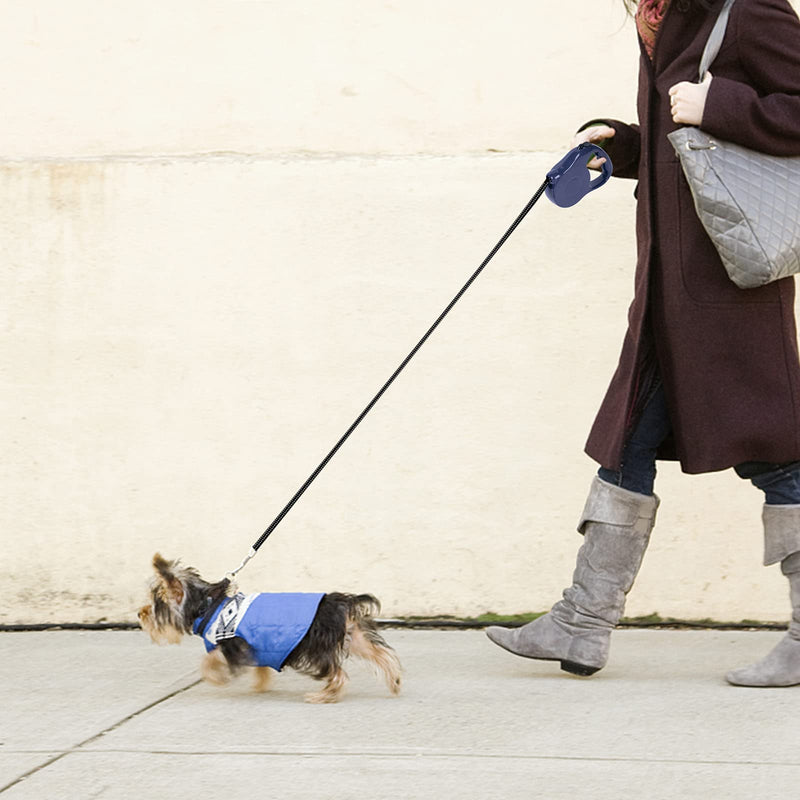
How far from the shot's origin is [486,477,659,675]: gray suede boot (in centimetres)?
385

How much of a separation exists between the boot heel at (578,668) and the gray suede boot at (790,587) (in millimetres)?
420

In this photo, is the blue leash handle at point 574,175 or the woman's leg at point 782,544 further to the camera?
the blue leash handle at point 574,175

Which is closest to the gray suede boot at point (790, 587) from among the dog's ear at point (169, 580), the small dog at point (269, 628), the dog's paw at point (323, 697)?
the small dog at point (269, 628)

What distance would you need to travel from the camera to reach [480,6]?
4844mm

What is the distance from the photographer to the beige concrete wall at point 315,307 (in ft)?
15.7

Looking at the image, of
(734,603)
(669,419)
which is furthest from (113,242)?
(734,603)

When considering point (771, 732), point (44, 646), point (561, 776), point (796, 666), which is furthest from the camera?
point (44, 646)

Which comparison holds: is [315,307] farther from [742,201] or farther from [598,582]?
[742,201]

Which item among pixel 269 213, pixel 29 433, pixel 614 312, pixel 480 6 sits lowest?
pixel 29 433

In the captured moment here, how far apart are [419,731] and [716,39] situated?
203cm

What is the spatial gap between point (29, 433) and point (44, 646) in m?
0.82

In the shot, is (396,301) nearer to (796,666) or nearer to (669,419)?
(669,419)

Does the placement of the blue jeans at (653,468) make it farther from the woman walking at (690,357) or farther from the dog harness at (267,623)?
the dog harness at (267,623)

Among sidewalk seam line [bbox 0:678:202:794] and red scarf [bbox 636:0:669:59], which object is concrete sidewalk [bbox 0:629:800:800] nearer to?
sidewalk seam line [bbox 0:678:202:794]
